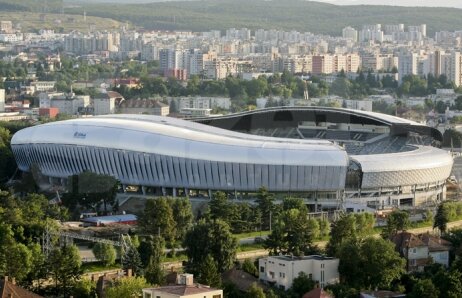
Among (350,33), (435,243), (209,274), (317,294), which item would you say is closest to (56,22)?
(350,33)

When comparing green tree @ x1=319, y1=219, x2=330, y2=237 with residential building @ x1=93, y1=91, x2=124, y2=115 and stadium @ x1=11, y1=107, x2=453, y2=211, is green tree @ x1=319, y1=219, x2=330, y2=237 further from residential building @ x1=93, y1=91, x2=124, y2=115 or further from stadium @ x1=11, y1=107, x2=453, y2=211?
residential building @ x1=93, y1=91, x2=124, y2=115

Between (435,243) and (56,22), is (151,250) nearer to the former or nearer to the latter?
(435,243)

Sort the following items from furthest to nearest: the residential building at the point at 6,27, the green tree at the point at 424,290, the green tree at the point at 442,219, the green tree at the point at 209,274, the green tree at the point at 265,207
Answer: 1. the residential building at the point at 6,27
2. the green tree at the point at 265,207
3. the green tree at the point at 442,219
4. the green tree at the point at 209,274
5. the green tree at the point at 424,290

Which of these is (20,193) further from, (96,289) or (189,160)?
(96,289)

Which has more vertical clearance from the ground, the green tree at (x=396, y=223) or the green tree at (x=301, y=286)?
the green tree at (x=301, y=286)

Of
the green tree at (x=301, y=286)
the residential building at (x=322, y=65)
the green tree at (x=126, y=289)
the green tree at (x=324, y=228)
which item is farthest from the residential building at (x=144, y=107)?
the green tree at (x=126, y=289)

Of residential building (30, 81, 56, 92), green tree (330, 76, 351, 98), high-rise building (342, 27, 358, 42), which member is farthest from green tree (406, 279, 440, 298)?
high-rise building (342, 27, 358, 42)

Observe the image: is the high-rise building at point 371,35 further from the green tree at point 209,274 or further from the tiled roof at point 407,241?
the green tree at point 209,274
